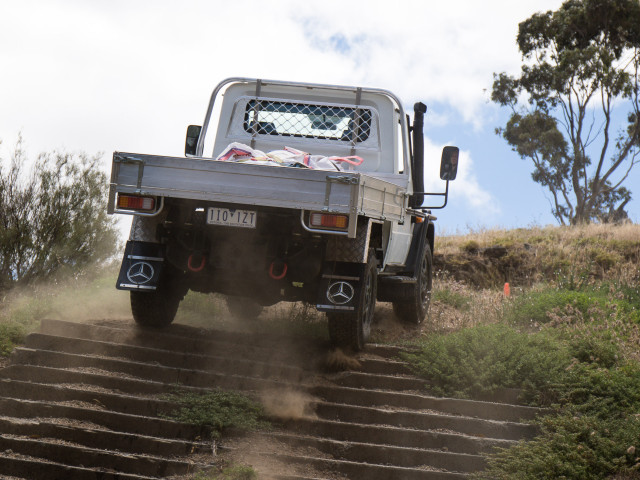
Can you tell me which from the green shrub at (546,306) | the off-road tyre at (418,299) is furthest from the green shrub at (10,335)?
the green shrub at (546,306)

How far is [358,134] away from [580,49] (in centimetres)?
2276

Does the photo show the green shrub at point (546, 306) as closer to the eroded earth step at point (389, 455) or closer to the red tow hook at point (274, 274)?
the eroded earth step at point (389, 455)

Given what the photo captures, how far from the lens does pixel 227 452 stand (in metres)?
6.10

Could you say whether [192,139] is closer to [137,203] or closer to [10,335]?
[137,203]

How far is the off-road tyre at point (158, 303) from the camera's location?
8086 mm

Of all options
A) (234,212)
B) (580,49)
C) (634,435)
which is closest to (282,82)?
(234,212)

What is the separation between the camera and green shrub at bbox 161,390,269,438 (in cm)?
643

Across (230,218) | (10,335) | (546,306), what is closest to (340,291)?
(230,218)

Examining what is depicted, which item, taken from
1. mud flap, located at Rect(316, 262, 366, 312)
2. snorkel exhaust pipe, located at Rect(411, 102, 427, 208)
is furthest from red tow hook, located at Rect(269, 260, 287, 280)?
snorkel exhaust pipe, located at Rect(411, 102, 427, 208)

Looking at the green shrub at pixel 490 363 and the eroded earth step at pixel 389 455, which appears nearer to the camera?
the eroded earth step at pixel 389 455

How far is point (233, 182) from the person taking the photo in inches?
268

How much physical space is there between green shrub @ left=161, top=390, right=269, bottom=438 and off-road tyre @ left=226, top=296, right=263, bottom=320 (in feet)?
10.7

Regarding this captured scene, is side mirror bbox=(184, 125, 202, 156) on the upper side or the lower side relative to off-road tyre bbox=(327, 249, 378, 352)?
upper

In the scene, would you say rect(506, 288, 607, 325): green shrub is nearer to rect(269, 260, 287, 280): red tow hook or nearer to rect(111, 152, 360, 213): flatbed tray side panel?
rect(269, 260, 287, 280): red tow hook
